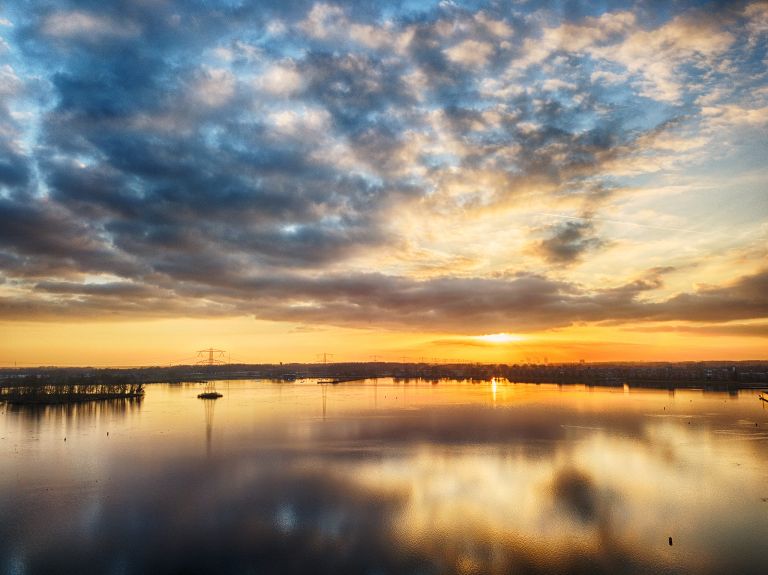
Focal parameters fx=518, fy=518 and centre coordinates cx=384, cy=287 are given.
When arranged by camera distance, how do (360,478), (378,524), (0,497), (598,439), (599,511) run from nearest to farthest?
1. (378,524)
2. (599,511)
3. (0,497)
4. (360,478)
5. (598,439)

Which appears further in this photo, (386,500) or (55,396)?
(55,396)

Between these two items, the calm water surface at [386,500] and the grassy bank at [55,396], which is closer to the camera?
the calm water surface at [386,500]

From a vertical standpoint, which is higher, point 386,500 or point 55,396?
point 386,500

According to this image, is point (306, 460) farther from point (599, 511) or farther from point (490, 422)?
point (490, 422)

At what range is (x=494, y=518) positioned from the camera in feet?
95.6

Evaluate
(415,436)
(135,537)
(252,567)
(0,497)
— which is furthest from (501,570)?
(415,436)

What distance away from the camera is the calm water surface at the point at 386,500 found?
23219 mm

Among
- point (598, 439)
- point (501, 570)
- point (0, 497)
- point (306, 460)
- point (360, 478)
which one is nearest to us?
point (501, 570)

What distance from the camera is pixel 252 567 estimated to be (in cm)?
2208

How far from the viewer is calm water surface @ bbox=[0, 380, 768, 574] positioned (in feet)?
76.2

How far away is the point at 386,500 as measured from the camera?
106 feet

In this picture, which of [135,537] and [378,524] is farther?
[378,524]

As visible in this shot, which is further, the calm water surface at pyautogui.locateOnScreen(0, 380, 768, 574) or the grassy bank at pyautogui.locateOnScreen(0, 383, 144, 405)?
the grassy bank at pyautogui.locateOnScreen(0, 383, 144, 405)

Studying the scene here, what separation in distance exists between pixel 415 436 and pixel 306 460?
1806cm
